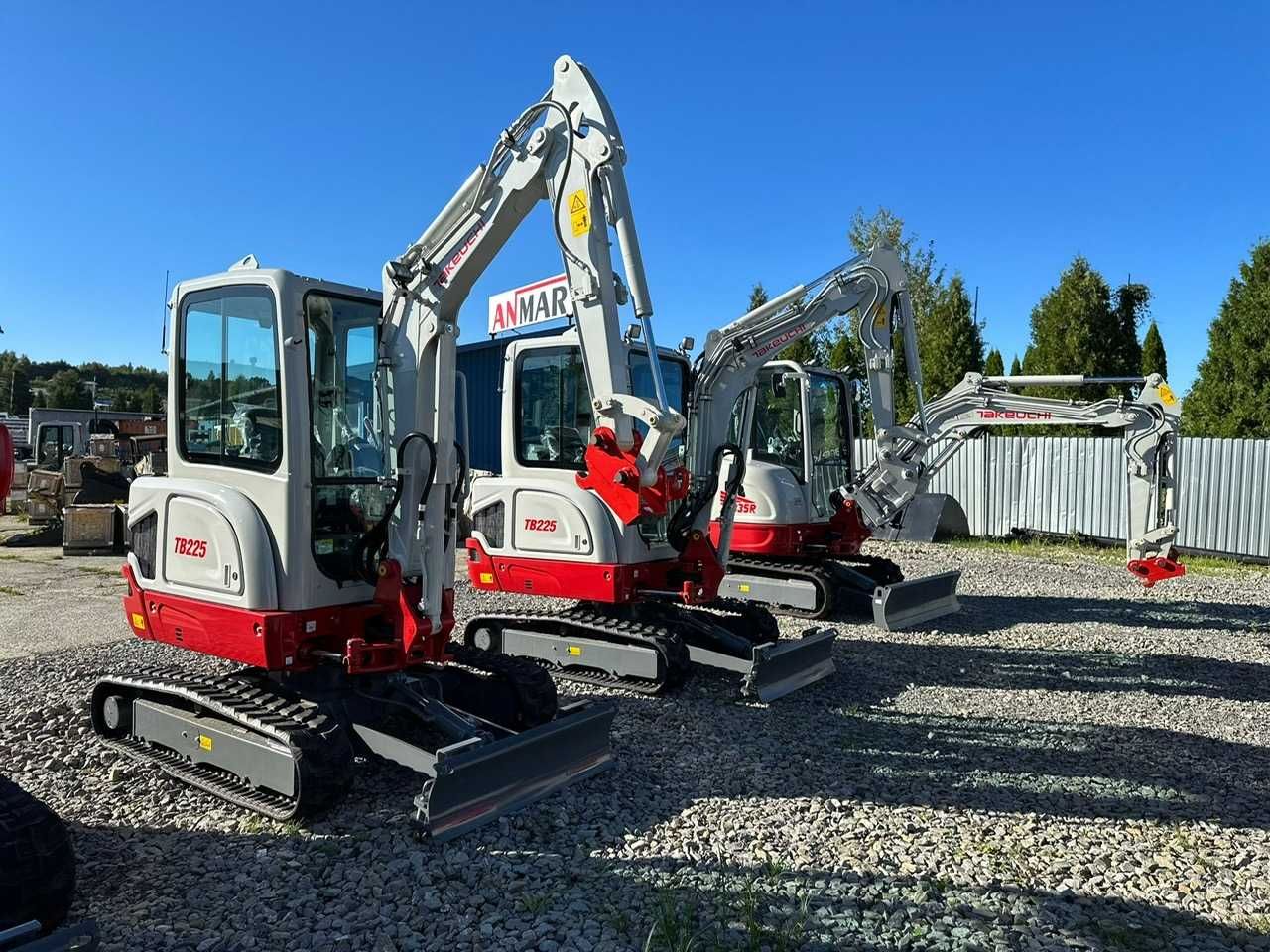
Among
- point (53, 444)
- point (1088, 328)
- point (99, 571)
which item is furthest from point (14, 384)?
point (1088, 328)

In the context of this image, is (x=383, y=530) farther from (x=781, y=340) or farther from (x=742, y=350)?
(x=781, y=340)

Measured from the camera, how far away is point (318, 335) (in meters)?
5.18

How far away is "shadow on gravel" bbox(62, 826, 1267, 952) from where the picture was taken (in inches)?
142

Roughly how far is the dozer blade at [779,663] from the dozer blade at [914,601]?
2.24 meters

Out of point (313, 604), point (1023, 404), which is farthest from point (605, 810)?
point (1023, 404)

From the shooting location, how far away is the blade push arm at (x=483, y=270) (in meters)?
5.19

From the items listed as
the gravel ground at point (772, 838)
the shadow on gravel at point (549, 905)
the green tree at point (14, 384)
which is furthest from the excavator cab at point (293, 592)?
the green tree at point (14, 384)

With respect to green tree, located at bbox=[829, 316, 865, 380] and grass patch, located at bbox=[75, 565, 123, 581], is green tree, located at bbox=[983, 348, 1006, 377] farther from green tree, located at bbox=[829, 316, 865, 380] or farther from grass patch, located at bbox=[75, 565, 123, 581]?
grass patch, located at bbox=[75, 565, 123, 581]

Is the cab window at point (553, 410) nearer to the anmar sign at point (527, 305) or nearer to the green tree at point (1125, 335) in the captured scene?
the anmar sign at point (527, 305)

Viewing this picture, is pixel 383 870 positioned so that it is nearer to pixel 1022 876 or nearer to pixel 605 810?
pixel 605 810

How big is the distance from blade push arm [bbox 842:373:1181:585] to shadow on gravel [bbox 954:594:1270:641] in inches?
54.6

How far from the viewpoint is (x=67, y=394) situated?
199 feet

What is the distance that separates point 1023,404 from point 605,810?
707 centimetres

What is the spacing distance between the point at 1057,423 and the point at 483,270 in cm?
653
